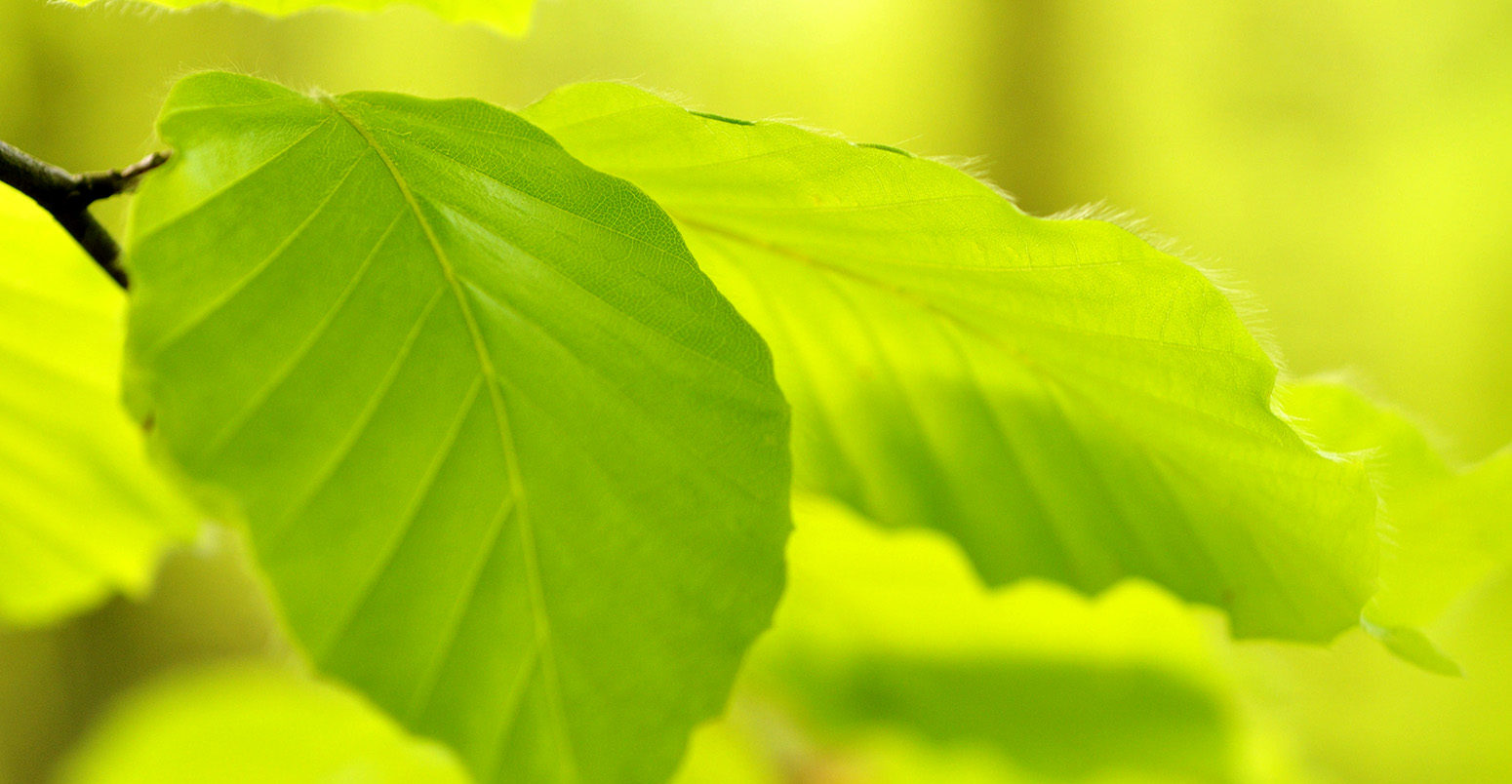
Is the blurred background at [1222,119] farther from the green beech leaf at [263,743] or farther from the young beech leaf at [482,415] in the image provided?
the young beech leaf at [482,415]

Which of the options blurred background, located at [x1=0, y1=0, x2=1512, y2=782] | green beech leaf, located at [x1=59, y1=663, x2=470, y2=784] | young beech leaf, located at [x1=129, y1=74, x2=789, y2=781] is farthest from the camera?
blurred background, located at [x1=0, y1=0, x2=1512, y2=782]

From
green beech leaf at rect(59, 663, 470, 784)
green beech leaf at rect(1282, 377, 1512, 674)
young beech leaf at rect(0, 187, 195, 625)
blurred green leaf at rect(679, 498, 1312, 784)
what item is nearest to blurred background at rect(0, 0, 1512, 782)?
green beech leaf at rect(59, 663, 470, 784)

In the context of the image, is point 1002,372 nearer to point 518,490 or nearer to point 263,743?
point 518,490

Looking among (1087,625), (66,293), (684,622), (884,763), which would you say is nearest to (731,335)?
(684,622)

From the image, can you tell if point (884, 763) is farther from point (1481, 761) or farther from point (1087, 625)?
point (1481, 761)

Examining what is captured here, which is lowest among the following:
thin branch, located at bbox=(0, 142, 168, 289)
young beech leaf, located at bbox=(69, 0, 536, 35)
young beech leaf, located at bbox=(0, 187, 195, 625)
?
young beech leaf, located at bbox=(0, 187, 195, 625)

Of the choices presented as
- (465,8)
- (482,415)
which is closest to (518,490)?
(482,415)

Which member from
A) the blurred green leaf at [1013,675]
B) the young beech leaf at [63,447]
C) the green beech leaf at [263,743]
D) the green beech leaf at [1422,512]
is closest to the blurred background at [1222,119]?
the green beech leaf at [263,743]

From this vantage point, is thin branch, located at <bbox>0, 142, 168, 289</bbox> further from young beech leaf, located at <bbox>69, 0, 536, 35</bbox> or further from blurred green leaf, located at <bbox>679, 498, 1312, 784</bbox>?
blurred green leaf, located at <bbox>679, 498, 1312, 784</bbox>
